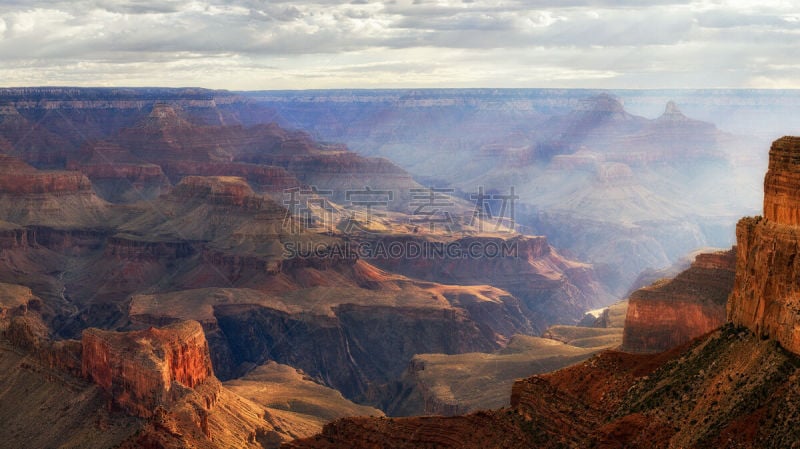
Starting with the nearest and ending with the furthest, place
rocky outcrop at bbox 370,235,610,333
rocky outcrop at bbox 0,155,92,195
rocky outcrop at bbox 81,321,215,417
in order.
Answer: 1. rocky outcrop at bbox 81,321,215,417
2. rocky outcrop at bbox 370,235,610,333
3. rocky outcrop at bbox 0,155,92,195

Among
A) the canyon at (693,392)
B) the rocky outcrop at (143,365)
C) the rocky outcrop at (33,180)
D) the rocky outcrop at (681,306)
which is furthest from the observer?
the rocky outcrop at (33,180)

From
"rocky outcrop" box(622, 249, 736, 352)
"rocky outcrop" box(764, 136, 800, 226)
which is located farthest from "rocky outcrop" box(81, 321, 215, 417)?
"rocky outcrop" box(764, 136, 800, 226)

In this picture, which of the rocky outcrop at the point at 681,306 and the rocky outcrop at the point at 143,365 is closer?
the rocky outcrop at the point at 143,365

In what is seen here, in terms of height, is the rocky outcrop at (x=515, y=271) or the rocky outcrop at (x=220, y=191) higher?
the rocky outcrop at (x=220, y=191)

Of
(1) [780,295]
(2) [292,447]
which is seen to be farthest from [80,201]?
(1) [780,295]

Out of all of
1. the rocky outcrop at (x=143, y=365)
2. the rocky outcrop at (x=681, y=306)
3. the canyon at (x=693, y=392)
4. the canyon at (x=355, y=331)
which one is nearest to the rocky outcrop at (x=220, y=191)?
the canyon at (x=355, y=331)

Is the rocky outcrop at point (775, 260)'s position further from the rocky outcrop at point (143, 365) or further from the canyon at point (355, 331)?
the rocky outcrop at point (143, 365)

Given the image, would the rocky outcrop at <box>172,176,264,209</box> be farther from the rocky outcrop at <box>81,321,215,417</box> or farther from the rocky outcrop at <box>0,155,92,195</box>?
the rocky outcrop at <box>81,321,215,417</box>
